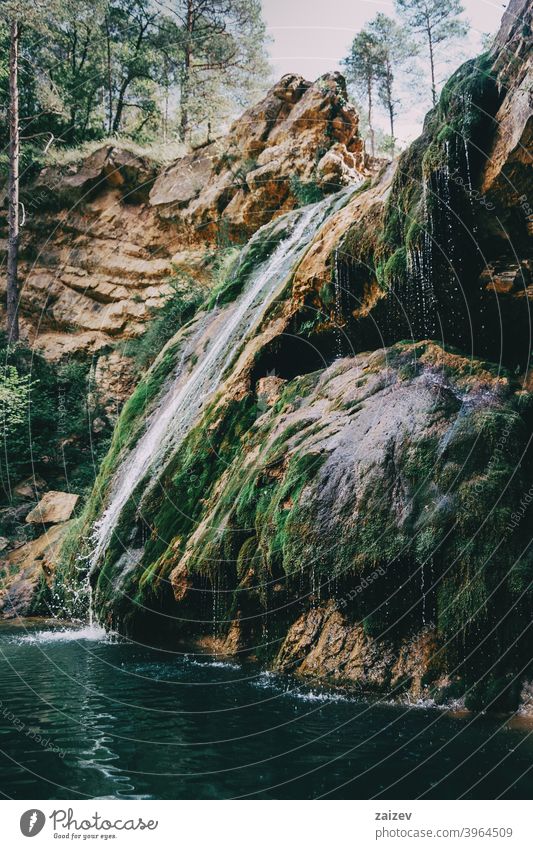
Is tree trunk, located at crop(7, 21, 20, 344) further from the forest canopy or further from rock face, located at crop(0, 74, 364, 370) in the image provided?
the forest canopy

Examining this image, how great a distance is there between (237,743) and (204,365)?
862 centimetres

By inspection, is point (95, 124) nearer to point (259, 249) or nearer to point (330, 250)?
point (259, 249)

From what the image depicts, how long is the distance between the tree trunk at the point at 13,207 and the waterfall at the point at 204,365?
10615 millimetres

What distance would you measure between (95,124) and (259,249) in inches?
683

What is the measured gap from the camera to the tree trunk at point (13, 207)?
70.2 ft

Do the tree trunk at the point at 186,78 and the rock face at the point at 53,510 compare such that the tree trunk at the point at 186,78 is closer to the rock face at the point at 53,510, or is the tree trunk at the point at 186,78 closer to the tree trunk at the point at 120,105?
the tree trunk at the point at 120,105

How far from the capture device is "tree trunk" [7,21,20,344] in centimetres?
2139

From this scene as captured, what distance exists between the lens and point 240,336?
38.6ft

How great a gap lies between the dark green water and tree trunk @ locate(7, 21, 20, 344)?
1711 centimetres

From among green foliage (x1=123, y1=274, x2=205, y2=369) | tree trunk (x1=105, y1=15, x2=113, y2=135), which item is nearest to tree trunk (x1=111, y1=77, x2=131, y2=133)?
tree trunk (x1=105, y1=15, x2=113, y2=135)

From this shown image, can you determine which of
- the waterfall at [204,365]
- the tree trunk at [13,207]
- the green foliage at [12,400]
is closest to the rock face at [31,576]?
Result: the waterfall at [204,365]

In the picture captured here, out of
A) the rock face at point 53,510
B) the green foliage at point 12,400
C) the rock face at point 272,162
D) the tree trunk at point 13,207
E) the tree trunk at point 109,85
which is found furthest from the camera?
the tree trunk at point 109,85

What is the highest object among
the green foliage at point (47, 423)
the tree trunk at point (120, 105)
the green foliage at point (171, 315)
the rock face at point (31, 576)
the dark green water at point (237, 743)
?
the tree trunk at point (120, 105)
